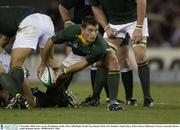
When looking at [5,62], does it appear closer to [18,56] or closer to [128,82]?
[18,56]

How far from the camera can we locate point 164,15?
78.2 feet

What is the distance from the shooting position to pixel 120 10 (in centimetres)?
1293

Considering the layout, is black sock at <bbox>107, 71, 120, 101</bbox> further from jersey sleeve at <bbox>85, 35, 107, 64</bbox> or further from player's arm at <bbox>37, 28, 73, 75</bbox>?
player's arm at <bbox>37, 28, 73, 75</bbox>

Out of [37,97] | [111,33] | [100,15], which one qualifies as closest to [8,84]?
[37,97]

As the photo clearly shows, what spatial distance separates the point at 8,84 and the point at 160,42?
11717mm

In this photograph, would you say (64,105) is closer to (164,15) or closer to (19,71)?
(19,71)

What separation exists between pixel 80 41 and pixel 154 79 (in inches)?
382

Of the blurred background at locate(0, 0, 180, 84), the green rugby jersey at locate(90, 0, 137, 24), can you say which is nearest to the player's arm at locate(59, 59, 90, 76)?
the green rugby jersey at locate(90, 0, 137, 24)

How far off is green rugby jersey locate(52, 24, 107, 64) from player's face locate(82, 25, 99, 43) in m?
0.13

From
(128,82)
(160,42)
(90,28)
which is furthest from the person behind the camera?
(160,42)

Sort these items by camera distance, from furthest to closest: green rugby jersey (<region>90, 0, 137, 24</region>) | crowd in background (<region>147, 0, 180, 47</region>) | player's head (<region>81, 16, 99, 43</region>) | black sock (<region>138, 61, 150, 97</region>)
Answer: crowd in background (<region>147, 0, 180, 47</region>), green rugby jersey (<region>90, 0, 137, 24</region>), black sock (<region>138, 61, 150, 97</region>), player's head (<region>81, 16, 99, 43</region>)

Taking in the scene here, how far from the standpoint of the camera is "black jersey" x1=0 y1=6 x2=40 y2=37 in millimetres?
12359

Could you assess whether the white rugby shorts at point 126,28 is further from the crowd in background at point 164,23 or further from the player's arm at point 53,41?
the crowd in background at point 164,23

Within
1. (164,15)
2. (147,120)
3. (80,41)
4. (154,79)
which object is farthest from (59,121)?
(164,15)
